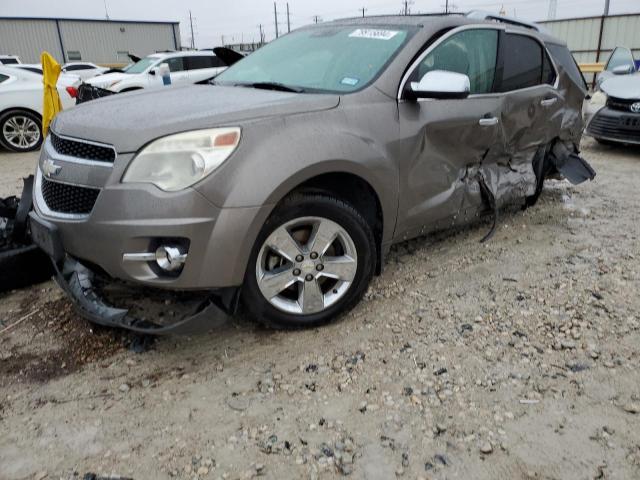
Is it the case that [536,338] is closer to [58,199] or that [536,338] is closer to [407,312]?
[407,312]

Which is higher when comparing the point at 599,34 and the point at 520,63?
the point at 520,63

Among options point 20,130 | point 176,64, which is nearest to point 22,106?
point 20,130

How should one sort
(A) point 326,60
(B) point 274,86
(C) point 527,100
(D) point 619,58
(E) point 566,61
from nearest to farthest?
1. (B) point 274,86
2. (A) point 326,60
3. (C) point 527,100
4. (E) point 566,61
5. (D) point 619,58

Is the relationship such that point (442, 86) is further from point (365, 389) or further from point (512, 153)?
point (365, 389)

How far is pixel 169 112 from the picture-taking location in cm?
251

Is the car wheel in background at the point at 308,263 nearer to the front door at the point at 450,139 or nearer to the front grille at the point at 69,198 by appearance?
the front door at the point at 450,139

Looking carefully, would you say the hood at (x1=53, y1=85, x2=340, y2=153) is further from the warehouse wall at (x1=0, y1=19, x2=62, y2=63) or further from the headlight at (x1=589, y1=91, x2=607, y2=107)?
the warehouse wall at (x1=0, y1=19, x2=62, y2=63)

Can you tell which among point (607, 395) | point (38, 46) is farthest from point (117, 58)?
point (607, 395)

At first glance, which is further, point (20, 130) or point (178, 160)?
point (20, 130)

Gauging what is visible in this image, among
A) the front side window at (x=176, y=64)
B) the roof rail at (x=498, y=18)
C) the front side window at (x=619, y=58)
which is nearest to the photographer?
the roof rail at (x=498, y=18)

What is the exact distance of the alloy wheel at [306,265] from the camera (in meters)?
2.59

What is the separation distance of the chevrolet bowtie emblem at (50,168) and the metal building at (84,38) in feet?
108

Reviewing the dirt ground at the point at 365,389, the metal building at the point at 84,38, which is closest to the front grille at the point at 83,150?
the dirt ground at the point at 365,389

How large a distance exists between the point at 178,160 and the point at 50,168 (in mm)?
761
